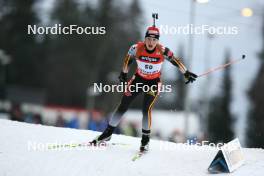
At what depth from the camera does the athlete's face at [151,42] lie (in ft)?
25.8

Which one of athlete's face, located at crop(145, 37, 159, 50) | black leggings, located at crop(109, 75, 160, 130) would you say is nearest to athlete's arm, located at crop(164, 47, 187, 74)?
athlete's face, located at crop(145, 37, 159, 50)

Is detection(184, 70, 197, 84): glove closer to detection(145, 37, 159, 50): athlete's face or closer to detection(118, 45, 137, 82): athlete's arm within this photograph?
detection(145, 37, 159, 50): athlete's face

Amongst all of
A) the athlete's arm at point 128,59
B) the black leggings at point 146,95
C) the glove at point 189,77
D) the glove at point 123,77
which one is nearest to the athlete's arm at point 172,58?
the glove at point 189,77

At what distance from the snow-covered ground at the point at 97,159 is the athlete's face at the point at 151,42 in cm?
182

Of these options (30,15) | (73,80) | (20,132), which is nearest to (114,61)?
(73,80)

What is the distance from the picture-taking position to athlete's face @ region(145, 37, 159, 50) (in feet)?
25.8

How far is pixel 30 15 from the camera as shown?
45562 millimetres

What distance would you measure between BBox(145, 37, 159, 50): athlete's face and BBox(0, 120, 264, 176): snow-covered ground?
1.82 m

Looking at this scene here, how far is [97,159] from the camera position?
7.59 m

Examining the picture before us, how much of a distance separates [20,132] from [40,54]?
127 ft

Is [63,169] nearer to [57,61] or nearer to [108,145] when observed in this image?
[108,145]

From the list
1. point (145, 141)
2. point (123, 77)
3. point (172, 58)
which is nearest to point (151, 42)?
point (172, 58)

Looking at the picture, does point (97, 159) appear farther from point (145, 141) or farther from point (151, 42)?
point (151, 42)

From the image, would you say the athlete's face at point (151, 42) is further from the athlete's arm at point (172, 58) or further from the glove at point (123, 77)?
the glove at point (123, 77)
